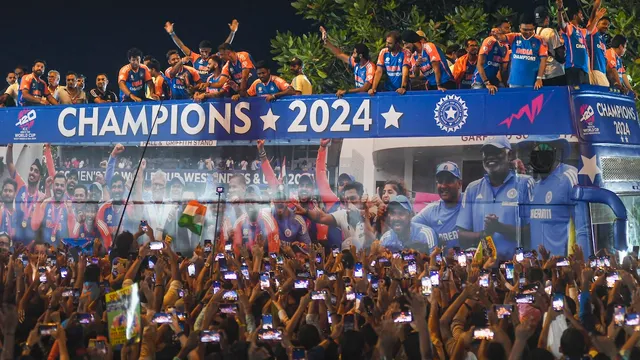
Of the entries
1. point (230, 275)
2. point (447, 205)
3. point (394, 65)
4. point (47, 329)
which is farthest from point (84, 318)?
point (394, 65)

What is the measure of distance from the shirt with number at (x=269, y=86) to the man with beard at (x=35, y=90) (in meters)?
3.83

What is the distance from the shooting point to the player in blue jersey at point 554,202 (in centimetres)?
1384

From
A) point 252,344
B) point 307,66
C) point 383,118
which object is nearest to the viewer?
point 252,344

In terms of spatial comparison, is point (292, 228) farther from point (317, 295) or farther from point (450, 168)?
point (317, 295)

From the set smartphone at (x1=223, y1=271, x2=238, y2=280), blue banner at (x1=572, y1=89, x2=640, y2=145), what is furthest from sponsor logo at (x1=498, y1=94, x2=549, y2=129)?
smartphone at (x1=223, y1=271, x2=238, y2=280)

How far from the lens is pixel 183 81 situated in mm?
17016

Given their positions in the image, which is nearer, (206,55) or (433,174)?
(433,174)

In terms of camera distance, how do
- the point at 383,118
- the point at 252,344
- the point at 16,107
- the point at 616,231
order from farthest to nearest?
the point at 16,107 → the point at 383,118 → the point at 616,231 → the point at 252,344

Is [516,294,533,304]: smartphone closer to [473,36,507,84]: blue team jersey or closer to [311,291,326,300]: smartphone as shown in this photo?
[311,291,326,300]: smartphone

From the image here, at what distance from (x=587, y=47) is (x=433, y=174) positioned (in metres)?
2.67

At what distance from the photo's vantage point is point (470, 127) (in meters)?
14.4

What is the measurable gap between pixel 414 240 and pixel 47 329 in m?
8.34

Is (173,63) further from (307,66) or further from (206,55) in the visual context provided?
(307,66)

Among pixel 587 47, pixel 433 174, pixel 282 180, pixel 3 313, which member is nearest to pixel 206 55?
pixel 282 180
